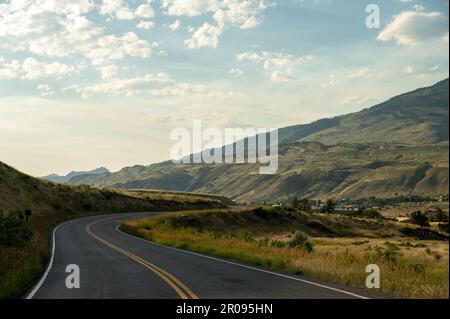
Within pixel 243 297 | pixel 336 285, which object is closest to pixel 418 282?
pixel 336 285

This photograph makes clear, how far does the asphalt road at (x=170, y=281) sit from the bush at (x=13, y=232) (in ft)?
9.04

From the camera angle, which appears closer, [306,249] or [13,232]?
[13,232]

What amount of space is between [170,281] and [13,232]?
44.8 feet

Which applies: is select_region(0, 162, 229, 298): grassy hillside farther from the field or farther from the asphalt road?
the field

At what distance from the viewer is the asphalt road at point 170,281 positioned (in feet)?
42.0

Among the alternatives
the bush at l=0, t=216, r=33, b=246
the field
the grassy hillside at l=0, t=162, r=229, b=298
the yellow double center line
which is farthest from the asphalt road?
the bush at l=0, t=216, r=33, b=246

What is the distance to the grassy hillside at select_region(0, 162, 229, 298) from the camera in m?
17.2

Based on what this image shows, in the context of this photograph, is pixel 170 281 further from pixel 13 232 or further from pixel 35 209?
pixel 35 209

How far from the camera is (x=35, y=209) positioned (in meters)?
66.6

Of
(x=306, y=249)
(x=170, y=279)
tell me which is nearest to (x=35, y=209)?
(x=306, y=249)

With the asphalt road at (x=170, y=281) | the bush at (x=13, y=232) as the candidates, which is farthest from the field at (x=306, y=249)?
the bush at (x=13, y=232)

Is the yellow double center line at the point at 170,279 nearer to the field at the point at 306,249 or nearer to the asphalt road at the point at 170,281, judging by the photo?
the asphalt road at the point at 170,281
